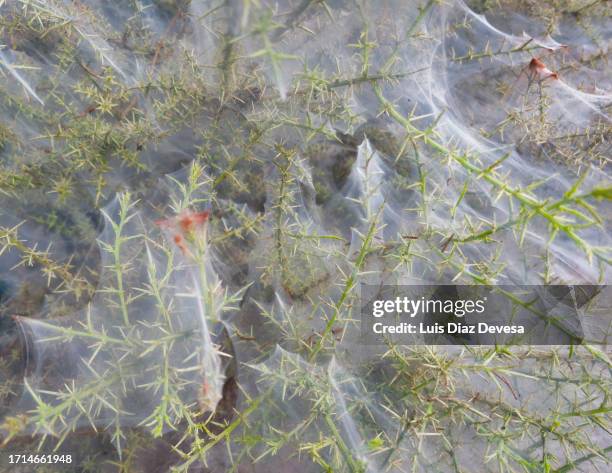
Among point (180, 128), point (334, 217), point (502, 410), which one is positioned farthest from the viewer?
point (334, 217)

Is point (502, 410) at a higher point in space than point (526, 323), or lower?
lower

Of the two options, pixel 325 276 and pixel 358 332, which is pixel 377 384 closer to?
pixel 358 332

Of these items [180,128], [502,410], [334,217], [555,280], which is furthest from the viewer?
[334,217]

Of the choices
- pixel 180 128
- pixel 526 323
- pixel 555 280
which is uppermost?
pixel 180 128

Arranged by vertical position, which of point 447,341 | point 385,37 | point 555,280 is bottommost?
point 447,341

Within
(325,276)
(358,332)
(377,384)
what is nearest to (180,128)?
(325,276)

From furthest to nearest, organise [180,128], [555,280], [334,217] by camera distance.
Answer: [334,217] → [180,128] → [555,280]

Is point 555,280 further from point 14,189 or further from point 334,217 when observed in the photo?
point 14,189

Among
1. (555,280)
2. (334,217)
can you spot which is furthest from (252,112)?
(555,280)

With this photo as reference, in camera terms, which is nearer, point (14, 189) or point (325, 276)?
point (14, 189)
